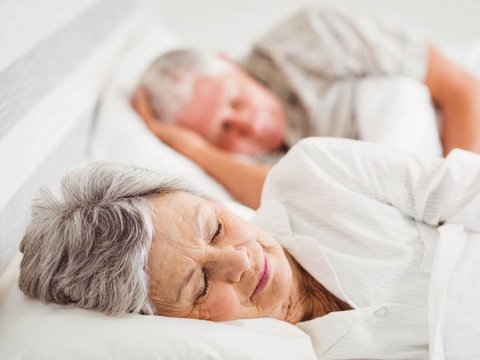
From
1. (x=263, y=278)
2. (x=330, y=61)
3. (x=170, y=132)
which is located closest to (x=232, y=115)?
(x=170, y=132)

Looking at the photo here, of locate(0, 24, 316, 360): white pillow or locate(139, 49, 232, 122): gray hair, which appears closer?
locate(0, 24, 316, 360): white pillow

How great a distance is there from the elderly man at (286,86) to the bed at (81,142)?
0.09 meters

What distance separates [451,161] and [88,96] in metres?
1.08

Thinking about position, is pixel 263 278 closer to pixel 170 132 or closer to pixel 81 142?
pixel 81 142

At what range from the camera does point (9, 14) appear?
1.07m

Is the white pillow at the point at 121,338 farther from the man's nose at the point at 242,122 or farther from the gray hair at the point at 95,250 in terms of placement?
the man's nose at the point at 242,122

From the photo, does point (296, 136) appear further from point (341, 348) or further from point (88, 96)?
point (341, 348)

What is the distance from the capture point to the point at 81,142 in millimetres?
1697

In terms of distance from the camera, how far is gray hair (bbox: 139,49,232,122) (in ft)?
6.59

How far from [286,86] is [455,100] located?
1.96 feet

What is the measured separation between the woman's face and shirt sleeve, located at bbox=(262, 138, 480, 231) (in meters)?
0.21

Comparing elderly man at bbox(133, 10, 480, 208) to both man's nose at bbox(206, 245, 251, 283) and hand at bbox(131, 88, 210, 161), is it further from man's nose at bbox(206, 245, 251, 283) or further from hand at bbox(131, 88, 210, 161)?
man's nose at bbox(206, 245, 251, 283)

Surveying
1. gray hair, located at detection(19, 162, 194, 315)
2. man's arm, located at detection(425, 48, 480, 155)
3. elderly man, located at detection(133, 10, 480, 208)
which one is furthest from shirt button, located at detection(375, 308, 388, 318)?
elderly man, located at detection(133, 10, 480, 208)

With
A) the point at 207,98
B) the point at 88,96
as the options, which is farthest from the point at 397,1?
the point at 88,96
